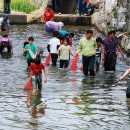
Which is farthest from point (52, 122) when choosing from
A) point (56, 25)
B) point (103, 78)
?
point (56, 25)

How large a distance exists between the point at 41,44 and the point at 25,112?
13525 mm

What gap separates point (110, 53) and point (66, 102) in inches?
220

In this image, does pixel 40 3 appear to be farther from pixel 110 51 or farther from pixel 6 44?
pixel 110 51

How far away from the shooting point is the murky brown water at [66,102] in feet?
46.9

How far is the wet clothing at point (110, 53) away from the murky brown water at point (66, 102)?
338 millimetres

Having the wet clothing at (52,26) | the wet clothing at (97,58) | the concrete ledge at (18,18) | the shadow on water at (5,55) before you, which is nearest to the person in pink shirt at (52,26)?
the wet clothing at (52,26)

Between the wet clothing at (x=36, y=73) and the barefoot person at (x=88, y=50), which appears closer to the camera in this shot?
the wet clothing at (x=36, y=73)

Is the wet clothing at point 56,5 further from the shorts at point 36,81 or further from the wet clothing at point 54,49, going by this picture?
the shorts at point 36,81

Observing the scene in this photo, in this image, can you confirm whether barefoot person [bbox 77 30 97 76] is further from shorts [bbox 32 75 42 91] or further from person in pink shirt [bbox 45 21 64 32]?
person in pink shirt [bbox 45 21 64 32]

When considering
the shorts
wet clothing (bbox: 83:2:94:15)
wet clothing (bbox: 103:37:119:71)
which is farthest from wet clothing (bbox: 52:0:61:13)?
the shorts

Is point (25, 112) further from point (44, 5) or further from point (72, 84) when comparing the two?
point (44, 5)

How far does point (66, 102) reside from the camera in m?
16.6

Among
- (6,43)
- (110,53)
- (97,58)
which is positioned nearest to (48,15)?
(6,43)

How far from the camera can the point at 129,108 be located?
52.4 feet
